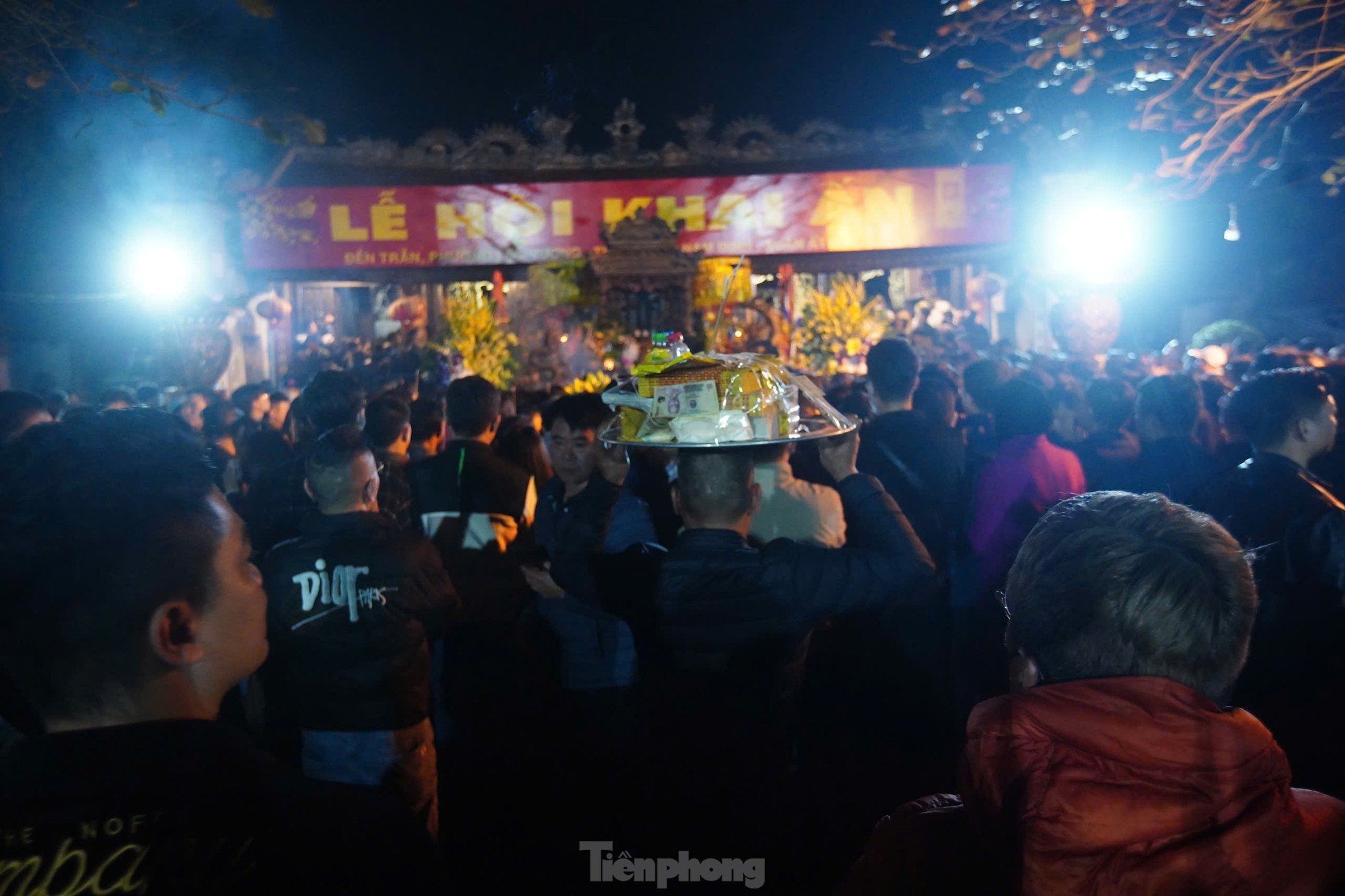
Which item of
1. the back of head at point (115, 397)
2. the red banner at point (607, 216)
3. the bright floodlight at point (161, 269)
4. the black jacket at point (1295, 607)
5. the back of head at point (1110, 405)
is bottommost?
the black jacket at point (1295, 607)

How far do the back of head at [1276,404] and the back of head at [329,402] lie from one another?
12.4 ft

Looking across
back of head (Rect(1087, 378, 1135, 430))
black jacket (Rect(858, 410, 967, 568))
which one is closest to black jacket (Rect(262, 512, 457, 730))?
black jacket (Rect(858, 410, 967, 568))

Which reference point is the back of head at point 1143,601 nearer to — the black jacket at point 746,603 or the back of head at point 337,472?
the black jacket at point 746,603

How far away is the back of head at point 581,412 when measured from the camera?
3684mm

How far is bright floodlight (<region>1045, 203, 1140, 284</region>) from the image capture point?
13641 mm

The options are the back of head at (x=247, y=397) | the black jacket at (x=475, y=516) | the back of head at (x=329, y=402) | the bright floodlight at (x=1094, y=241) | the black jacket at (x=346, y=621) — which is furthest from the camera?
the bright floodlight at (x=1094, y=241)

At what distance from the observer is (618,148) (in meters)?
14.2

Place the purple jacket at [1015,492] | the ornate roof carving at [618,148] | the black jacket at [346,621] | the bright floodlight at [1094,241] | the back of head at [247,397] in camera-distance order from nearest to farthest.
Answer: the black jacket at [346,621], the purple jacket at [1015,492], the back of head at [247,397], the bright floodlight at [1094,241], the ornate roof carving at [618,148]

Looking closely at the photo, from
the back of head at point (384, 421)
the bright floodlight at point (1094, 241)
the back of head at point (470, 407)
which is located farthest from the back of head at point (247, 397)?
the bright floodlight at point (1094, 241)

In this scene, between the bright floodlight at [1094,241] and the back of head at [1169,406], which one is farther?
the bright floodlight at [1094,241]

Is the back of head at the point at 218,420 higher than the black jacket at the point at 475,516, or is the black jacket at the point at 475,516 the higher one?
the back of head at the point at 218,420

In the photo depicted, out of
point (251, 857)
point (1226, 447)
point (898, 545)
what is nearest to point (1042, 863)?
point (251, 857)

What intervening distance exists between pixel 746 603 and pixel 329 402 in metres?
2.80

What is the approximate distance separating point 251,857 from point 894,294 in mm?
22519
